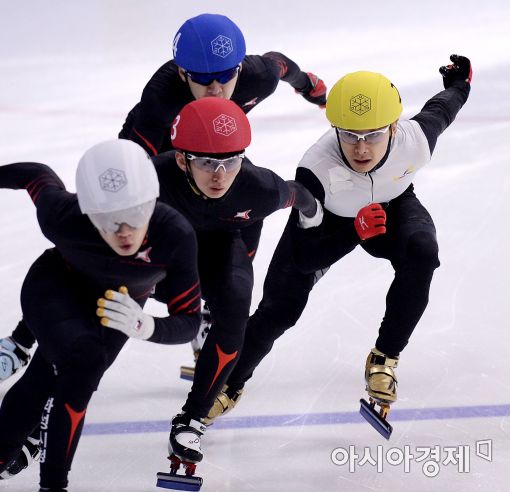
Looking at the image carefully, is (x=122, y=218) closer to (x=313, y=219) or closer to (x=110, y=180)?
(x=110, y=180)

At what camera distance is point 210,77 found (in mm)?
4445

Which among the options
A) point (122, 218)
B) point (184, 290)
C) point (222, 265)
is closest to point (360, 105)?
point (222, 265)

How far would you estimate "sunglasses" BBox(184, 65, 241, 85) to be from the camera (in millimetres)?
4441

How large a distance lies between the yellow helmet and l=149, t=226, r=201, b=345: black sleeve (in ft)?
3.20

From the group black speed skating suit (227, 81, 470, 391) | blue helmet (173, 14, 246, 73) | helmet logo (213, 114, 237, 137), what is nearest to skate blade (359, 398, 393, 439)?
black speed skating suit (227, 81, 470, 391)

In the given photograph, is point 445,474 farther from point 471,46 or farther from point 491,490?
point 471,46

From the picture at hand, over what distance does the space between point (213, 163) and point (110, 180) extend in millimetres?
698

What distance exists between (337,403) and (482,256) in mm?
1643

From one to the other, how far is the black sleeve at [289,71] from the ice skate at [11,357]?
187cm

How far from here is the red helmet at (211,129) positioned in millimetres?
3750

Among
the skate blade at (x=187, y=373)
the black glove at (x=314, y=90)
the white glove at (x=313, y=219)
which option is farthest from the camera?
the black glove at (x=314, y=90)

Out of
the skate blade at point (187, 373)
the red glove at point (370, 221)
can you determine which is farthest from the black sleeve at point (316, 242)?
the skate blade at point (187, 373)

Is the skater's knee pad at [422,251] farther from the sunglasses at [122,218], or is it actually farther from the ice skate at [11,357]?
the ice skate at [11,357]

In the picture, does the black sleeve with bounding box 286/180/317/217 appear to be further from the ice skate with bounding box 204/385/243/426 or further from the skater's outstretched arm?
the ice skate with bounding box 204/385/243/426
